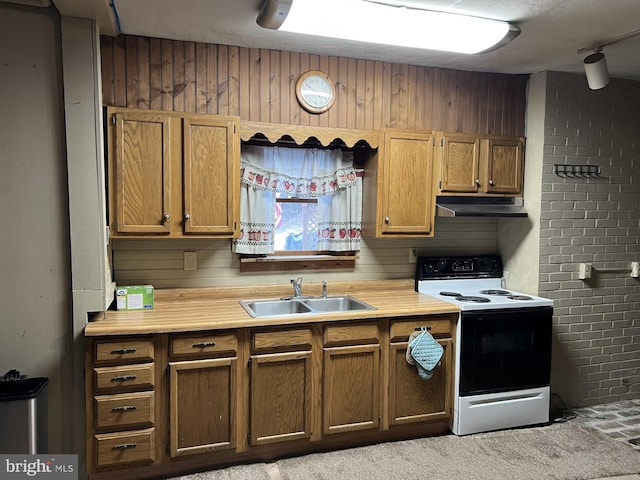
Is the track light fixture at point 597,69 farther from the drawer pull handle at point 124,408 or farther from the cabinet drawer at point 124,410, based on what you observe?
the drawer pull handle at point 124,408

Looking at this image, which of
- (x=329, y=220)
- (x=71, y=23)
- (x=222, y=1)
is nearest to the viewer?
(x=222, y=1)

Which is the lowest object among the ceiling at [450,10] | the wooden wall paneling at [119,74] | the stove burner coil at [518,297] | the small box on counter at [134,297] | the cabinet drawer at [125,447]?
the cabinet drawer at [125,447]

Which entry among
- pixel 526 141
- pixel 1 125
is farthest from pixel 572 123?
pixel 1 125

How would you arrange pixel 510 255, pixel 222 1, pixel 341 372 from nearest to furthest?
pixel 222 1 → pixel 341 372 → pixel 510 255

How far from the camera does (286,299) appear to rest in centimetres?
319

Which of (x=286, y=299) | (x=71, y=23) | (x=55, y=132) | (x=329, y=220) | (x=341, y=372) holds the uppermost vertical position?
(x=71, y=23)

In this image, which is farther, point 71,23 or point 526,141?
point 526,141

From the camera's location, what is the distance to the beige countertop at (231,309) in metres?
2.53

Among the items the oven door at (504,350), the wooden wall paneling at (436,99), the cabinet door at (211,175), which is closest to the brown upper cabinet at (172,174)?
the cabinet door at (211,175)

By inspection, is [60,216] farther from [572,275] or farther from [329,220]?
[572,275]

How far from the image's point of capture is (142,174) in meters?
2.74

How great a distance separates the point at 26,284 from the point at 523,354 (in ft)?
9.90

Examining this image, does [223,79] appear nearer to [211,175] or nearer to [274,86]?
[274,86]

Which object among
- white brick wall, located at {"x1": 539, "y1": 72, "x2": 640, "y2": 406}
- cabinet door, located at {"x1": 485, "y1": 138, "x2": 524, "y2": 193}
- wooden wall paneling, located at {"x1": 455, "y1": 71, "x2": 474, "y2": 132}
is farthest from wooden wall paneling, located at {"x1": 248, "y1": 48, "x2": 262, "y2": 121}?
white brick wall, located at {"x1": 539, "y1": 72, "x2": 640, "y2": 406}
